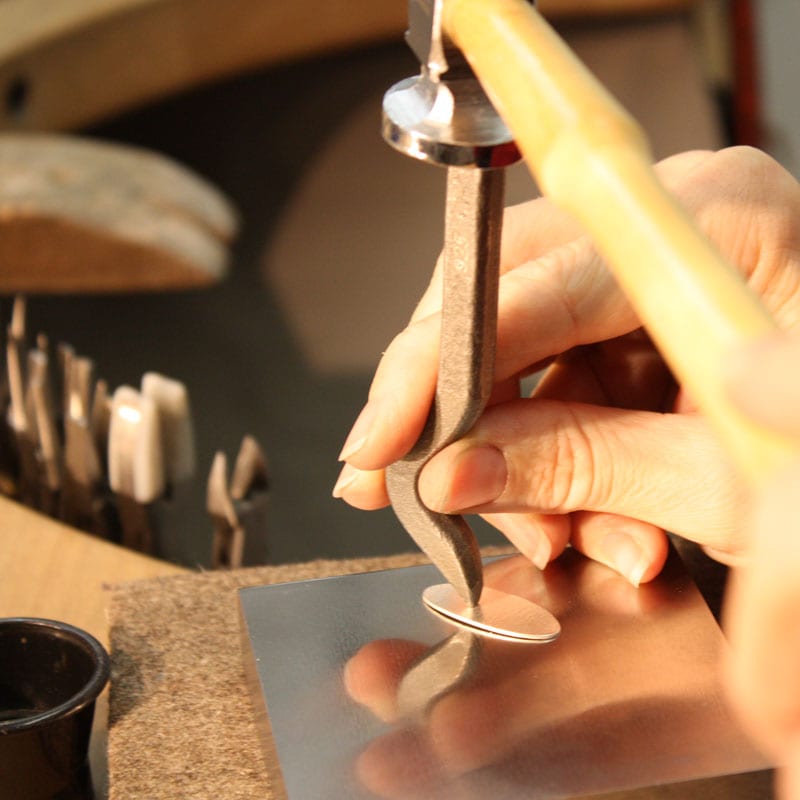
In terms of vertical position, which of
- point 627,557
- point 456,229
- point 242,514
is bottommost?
point 242,514

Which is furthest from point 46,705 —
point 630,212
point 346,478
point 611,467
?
point 630,212

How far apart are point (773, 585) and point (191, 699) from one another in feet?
1.33

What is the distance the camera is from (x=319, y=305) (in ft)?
4.54

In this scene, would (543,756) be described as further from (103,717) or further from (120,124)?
(120,124)

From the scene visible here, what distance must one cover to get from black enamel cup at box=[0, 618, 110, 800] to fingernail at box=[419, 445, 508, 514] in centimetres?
15

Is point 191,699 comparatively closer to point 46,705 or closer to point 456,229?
point 46,705

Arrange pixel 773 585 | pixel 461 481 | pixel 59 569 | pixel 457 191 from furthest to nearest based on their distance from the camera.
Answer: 1. pixel 59 569
2. pixel 461 481
3. pixel 457 191
4. pixel 773 585

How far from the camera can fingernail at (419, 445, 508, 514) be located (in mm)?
530

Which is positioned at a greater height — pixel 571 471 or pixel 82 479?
pixel 571 471

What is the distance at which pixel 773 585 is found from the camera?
21cm

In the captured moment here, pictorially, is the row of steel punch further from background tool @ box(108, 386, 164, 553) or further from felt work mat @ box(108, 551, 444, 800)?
felt work mat @ box(108, 551, 444, 800)

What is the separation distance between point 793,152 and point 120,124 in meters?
1.04

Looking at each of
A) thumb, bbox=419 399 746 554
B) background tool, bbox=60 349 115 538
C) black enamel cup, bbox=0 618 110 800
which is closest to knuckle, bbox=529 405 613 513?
thumb, bbox=419 399 746 554

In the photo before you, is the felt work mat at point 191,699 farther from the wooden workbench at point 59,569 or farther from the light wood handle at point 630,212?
the light wood handle at point 630,212
